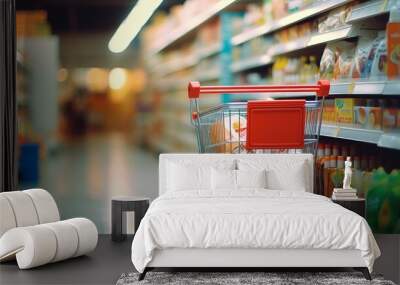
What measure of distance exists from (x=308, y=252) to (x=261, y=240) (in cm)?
34

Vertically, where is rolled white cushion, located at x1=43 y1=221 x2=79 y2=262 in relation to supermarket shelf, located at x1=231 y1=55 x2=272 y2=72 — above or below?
below

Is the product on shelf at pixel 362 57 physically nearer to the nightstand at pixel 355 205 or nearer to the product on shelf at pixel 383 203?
the product on shelf at pixel 383 203

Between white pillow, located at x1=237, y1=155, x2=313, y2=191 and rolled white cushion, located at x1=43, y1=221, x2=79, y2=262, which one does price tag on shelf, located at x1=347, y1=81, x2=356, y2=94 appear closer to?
white pillow, located at x1=237, y1=155, x2=313, y2=191

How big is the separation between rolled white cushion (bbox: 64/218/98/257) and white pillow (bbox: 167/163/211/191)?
88cm

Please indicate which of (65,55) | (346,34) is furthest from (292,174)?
(65,55)

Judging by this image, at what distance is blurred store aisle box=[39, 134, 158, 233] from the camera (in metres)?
8.14

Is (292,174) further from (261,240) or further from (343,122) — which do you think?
(261,240)

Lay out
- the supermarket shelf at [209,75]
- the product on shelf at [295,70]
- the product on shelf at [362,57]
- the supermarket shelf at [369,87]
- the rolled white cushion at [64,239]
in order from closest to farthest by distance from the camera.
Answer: the rolled white cushion at [64,239] < the supermarket shelf at [369,87] < the product on shelf at [362,57] < the product on shelf at [295,70] < the supermarket shelf at [209,75]

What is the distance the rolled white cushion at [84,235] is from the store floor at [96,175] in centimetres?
176

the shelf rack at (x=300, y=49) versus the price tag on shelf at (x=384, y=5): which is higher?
the price tag on shelf at (x=384, y=5)

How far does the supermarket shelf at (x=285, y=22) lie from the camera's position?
7410 millimetres

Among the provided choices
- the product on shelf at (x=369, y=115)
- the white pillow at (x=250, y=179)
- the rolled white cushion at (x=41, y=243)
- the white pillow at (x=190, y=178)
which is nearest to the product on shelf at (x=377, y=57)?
the product on shelf at (x=369, y=115)

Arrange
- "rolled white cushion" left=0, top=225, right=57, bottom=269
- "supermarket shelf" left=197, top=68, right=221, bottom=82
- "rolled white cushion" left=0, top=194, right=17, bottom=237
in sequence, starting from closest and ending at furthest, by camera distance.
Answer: "rolled white cushion" left=0, top=225, right=57, bottom=269
"rolled white cushion" left=0, top=194, right=17, bottom=237
"supermarket shelf" left=197, top=68, right=221, bottom=82

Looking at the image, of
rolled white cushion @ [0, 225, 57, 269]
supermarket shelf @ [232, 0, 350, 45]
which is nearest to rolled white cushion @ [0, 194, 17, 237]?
rolled white cushion @ [0, 225, 57, 269]
